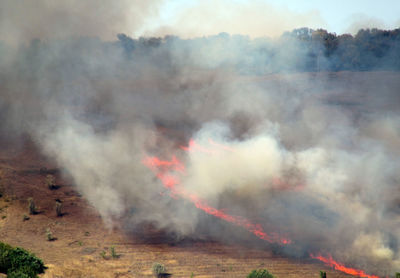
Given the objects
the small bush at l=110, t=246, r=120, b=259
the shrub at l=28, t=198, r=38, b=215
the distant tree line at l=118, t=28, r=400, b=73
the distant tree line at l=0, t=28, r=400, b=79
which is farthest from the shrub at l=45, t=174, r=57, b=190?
the distant tree line at l=118, t=28, r=400, b=73

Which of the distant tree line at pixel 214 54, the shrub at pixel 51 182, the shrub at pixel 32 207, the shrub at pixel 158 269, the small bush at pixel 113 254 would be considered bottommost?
the shrub at pixel 158 269

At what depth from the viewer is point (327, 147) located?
21859mm

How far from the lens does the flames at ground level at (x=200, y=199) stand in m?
12.9

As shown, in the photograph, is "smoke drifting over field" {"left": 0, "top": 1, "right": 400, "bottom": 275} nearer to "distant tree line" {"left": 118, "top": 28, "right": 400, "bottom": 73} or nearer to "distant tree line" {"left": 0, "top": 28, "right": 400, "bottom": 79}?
"distant tree line" {"left": 0, "top": 28, "right": 400, "bottom": 79}

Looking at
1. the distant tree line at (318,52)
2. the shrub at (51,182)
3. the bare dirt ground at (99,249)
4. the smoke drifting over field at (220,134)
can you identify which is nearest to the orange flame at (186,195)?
the smoke drifting over field at (220,134)

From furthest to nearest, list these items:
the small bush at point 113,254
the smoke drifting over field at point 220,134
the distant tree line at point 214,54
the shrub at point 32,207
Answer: the distant tree line at point 214,54
the shrub at point 32,207
the smoke drifting over field at point 220,134
the small bush at point 113,254

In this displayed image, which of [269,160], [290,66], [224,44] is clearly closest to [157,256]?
[269,160]

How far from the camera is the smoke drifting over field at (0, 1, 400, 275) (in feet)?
50.3

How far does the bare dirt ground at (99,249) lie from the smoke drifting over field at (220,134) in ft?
3.31

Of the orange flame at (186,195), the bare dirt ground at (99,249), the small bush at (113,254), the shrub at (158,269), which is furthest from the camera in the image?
the orange flame at (186,195)

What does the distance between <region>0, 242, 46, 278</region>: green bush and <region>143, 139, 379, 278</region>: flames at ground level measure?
800 cm

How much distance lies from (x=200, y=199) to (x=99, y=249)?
18.3 ft

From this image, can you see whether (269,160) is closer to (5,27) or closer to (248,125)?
(248,125)

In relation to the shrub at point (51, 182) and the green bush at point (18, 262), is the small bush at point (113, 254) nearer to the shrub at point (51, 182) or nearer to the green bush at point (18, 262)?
the green bush at point (18, 262)
